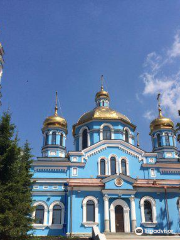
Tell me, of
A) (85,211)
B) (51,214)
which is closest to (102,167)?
(85,211)

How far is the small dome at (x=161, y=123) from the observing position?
28297 mm

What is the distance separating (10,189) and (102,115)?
1561 centimetres

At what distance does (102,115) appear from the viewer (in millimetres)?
26766

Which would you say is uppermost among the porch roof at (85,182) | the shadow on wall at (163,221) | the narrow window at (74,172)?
the narrow window at (74,172)

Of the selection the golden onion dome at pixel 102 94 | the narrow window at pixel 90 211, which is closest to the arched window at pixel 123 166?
the narrow window at pixel 90 211

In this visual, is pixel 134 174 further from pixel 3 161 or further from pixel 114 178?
pixel 3 161

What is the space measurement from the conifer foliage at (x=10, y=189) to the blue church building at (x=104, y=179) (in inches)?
290

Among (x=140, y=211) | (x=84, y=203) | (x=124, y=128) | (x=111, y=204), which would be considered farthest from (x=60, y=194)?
(x=124, y=128)

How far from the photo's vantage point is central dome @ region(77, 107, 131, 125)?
1044 inches

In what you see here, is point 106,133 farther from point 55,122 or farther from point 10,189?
point 10,189

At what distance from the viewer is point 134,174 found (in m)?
23.7

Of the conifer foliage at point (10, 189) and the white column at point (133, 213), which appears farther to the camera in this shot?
the white column at point (133, 213)

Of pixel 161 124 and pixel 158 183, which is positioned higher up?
pixel 161 124

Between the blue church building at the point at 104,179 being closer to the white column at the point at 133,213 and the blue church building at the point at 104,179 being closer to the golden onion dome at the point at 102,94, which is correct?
the white column at the point at 133,213
